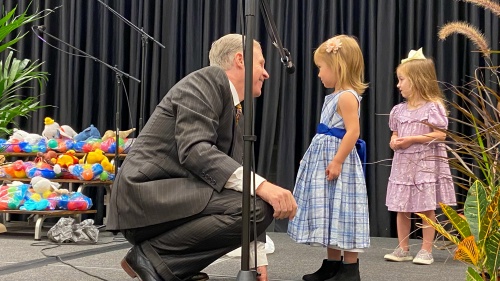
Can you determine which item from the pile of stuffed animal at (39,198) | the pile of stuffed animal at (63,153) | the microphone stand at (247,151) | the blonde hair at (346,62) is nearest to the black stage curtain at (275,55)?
the pile of stuffed animal at (63,153)

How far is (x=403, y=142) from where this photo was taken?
11.9 ft

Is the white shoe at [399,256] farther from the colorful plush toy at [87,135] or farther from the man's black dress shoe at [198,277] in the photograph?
the colorful plush toy at [87,135]

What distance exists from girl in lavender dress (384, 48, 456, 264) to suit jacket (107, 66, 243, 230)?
5.08 feet

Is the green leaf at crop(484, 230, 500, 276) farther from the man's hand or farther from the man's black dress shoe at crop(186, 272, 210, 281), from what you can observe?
the man's black dress shoe at crop(186, 272, 210, 281)

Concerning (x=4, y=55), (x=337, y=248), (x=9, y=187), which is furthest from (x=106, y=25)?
(x=337, y=248)

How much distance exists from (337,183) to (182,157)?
917 millimetres

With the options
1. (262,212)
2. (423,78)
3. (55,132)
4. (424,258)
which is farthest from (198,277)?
(55,132)

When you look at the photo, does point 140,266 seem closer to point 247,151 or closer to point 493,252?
point 247,151

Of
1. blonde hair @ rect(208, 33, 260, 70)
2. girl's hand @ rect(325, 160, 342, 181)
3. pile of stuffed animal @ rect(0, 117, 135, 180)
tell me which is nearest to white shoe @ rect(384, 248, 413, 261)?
girl's hand @ rect(325, 160, 342, 181)

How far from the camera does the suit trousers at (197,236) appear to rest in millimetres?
2203

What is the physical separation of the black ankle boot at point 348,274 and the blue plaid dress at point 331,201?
0.07 meters

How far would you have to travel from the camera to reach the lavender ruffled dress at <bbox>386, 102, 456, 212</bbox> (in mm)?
3594

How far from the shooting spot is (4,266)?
2945 mm

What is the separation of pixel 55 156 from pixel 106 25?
4.84 feet
